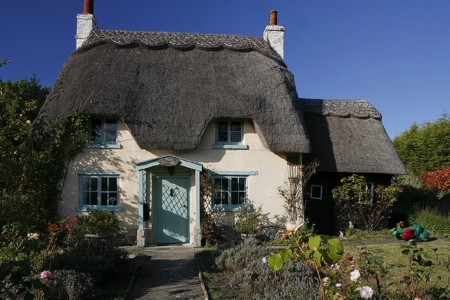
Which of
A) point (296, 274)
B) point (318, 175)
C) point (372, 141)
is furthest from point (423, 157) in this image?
point (296, 274)

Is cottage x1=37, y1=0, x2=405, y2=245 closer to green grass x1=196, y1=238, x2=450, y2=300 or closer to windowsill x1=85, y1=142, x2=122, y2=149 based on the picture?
windowsill x1=85, y1=142, x2=122, y2=149

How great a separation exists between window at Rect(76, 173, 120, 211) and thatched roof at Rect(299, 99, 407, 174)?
19.4 ft

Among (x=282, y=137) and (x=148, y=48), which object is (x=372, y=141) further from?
(x=148, y=48)

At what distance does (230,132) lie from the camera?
10844mm

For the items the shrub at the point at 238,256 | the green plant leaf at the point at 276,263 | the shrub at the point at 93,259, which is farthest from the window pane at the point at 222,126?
the green plant leaf at the point at 276,263

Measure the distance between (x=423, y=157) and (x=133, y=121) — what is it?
640 inches

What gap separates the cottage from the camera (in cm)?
1008

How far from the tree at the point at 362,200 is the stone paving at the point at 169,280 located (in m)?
5.28

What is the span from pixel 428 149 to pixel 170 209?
15305 millimetres

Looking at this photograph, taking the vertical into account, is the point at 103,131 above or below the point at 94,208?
above

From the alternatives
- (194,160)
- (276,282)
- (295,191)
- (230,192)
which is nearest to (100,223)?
(194,160)

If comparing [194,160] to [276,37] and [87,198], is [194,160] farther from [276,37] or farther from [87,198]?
[276,37]

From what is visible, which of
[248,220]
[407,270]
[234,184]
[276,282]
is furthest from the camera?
[234,184]

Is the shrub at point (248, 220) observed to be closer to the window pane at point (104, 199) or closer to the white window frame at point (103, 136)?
the window pane at point (104, 199)
